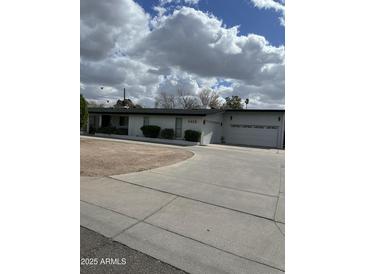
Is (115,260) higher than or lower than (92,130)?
lower

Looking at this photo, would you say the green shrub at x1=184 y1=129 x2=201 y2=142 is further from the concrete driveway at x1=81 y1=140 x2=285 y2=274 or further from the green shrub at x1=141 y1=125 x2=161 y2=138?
the concrete driveway at x1=81 y1=140 x2=285 y2=274

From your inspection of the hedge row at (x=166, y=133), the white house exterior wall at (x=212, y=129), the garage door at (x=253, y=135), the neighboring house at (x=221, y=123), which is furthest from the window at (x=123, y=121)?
the garage door at (x=253, y=135)

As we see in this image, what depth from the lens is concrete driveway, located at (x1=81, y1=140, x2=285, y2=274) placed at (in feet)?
8.87

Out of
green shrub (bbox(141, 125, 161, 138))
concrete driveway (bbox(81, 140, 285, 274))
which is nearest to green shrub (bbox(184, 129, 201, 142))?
green shrub (bbox(141, 125, 161, 138))

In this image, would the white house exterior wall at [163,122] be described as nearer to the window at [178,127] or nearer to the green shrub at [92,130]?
the window at [178,127]

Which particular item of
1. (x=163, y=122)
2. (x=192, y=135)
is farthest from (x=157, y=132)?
(x=192, y=135)

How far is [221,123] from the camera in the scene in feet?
72.6

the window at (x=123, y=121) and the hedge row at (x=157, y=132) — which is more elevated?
the window at (x=123, y=121)

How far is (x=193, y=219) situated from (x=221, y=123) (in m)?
18.9

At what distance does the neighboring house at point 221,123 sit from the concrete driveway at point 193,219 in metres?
13.1

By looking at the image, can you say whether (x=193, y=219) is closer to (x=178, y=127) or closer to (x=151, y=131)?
(x=178, y=127)

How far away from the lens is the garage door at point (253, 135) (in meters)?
19.8

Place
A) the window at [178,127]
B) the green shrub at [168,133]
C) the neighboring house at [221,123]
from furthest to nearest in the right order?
the window at [178,127]
the green shrub at [168,133]
the neighboring house at [221,123]

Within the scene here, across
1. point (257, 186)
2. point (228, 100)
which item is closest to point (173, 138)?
point (257, 186)
